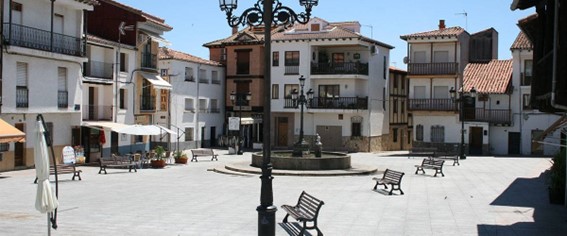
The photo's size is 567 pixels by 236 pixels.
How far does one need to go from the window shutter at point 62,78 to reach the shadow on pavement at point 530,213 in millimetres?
22214

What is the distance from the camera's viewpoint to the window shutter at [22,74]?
28005 millimetres

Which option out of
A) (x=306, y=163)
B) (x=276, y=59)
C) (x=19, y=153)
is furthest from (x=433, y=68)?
(x=19, y=153)

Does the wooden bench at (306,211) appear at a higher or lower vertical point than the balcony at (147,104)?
lower

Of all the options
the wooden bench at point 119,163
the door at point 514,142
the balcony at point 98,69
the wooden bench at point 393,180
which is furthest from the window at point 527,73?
the wooden bench at point 119,163

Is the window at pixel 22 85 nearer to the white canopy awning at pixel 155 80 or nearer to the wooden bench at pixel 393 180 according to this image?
the white canopy awning at pixel 155 80

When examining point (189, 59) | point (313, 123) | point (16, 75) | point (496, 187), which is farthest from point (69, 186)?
point (313, 123)

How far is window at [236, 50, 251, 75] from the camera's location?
5370 centimetres

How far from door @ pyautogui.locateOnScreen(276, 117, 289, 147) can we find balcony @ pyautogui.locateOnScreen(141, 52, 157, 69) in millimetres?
14853

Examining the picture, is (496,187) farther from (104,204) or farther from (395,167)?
(104,204)

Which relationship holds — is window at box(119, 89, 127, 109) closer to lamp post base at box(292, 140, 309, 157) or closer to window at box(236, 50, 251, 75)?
lamp post base at box(292, 140, 309, 157)

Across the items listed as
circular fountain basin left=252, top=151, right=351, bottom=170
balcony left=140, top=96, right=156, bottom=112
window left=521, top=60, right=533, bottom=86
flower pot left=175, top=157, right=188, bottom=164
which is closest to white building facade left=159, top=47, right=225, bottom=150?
balcony left=140, top=96, right=156, bottom=112

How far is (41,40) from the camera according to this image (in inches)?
1144

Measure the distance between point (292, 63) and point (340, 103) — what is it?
222 inches

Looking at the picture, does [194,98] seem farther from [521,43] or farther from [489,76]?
[521,43]
